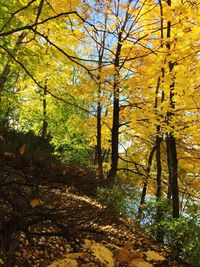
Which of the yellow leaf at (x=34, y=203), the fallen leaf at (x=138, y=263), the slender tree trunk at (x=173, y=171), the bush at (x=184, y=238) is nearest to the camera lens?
the fallen leaf at (x=138, y=263)

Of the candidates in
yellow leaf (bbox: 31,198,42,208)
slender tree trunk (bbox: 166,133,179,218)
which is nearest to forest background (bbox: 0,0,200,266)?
slender tree trunk (bbox: 166,133,179,218)

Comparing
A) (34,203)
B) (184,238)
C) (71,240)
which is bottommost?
(184,238)

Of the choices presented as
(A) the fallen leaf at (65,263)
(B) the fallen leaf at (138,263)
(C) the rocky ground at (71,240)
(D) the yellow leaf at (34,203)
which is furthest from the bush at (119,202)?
(A) the fallen leaf at (65,263)

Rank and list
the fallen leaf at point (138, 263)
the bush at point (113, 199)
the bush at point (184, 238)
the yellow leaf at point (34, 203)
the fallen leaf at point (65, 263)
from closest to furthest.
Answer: the fallen leaf at point (65, 263) < the fallen leaf at point (138, 263) < the yellow leaf at point (34, 203) < the bush at point (184, 238) < the bush at point (113, 199)

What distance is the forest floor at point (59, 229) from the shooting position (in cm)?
157

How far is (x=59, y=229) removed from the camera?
14.3 ft

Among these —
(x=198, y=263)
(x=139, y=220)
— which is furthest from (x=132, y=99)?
(x=198, y=263)

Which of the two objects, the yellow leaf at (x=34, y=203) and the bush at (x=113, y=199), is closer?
the yellow leaf at (x=34, y=203)

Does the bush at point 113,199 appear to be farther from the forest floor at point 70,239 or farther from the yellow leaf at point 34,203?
the yellow leaf at point 34,203

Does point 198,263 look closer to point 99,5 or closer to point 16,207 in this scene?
point 16,207

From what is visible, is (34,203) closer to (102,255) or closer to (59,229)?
(59,229)

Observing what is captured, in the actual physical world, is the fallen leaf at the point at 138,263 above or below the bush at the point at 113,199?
above

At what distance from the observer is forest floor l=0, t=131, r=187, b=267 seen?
5.14ft

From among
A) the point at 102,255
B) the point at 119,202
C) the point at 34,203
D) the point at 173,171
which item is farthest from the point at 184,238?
the point at 102,255
